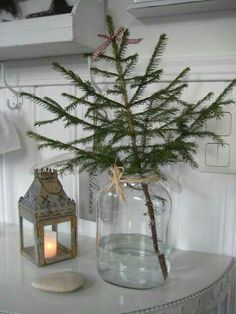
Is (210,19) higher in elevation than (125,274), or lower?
higher

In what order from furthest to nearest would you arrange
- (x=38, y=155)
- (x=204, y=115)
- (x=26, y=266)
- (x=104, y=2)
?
1. (x=38, y=155)
2. (x=104, y=2)
3. (x=26, y=266)
4. (x=204, y=115)

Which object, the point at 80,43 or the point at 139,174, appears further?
the point at 80,43

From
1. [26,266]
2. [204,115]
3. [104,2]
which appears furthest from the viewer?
[104,2]

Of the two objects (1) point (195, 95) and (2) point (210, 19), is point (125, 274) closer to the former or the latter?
(1) point (195, 95)

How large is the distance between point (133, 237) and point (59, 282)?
214 mm

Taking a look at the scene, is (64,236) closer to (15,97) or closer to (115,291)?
(115,291)

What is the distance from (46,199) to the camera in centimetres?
82

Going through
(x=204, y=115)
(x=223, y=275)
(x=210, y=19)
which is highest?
(x=210, y=19)

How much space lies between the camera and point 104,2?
92 cm

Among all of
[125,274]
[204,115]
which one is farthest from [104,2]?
[125,274]

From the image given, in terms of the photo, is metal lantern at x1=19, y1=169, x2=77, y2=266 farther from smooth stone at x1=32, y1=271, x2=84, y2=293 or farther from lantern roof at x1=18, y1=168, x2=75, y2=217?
smooth stone at x1=32, y1=271, x2=84, y2=293

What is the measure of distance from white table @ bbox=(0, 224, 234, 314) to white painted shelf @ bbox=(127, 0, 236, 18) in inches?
23.9

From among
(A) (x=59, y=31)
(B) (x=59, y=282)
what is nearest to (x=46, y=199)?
(B) (x=59, y=282)

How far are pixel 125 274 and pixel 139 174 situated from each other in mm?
230
